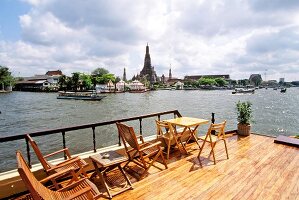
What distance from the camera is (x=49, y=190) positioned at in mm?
2512

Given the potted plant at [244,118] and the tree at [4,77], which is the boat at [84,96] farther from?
the potted plant at [244,118]

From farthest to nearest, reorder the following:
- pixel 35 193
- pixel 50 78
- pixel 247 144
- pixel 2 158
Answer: pixel 50 78
pixel 2 158
pixel 247 144
pixel 35 193

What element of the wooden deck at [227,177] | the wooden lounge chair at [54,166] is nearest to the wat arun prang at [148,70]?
the wooden deck at [227,177]

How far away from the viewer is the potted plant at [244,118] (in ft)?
24.2

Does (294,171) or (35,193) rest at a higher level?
(35,193)

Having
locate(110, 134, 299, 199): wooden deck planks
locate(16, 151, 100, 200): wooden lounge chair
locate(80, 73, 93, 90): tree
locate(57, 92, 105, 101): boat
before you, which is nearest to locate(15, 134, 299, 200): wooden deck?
locate(110, 134, 299, 199): wooden deck planks

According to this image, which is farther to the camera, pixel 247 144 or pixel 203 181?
pixel 247 144

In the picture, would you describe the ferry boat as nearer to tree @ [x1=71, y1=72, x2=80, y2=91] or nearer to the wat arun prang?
tree @ [x1=71, y1=72, x2=80, y2=91]

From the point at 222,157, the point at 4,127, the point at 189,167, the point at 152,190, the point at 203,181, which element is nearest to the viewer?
the point at 152,190

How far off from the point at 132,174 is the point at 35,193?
2.61m

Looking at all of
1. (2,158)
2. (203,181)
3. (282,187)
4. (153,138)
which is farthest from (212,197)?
(2,158)

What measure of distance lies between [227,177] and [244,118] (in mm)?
3790

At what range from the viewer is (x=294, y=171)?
4.53 m

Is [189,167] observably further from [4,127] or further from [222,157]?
[4,127]
